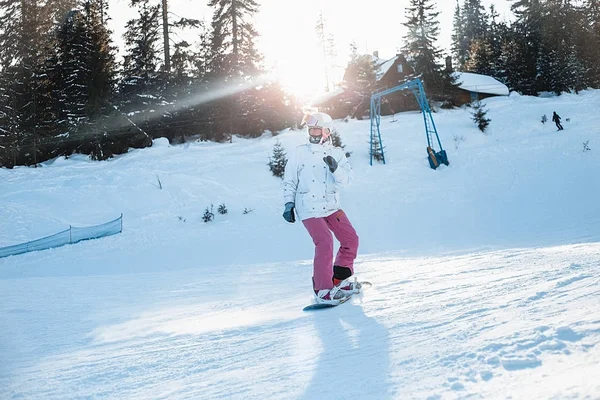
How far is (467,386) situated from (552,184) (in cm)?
1536

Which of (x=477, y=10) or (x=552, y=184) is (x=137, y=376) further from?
(x=477, y=10)

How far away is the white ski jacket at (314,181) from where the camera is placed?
460 cm

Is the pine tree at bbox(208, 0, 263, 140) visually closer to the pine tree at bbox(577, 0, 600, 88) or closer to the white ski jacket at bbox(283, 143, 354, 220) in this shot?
the white ski jacket at bbox(283, 143, 354, 220)

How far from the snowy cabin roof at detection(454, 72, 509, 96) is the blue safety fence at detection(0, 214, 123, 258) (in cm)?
3505

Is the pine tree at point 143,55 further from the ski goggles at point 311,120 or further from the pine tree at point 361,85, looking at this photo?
the ski goggles at point 311,120

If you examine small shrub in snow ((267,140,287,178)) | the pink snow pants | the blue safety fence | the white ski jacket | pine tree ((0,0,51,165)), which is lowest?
the blue safety fence

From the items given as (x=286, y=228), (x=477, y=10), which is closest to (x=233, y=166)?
(x=286, y=228)

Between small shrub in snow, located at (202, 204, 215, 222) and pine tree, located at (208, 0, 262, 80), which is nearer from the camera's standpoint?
small shrub in snow, located at (202, 204, 215, 222)

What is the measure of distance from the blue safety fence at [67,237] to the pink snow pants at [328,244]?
859 cm

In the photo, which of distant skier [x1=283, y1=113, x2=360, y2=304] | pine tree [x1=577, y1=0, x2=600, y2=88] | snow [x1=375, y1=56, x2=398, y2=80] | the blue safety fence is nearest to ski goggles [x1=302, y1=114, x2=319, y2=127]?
distant skier [x1=283, y1=113, x2=360, y2=304]

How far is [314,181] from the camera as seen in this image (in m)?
4.65

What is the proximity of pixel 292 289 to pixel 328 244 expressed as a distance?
1589mm

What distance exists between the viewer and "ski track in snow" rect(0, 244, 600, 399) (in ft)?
7.21

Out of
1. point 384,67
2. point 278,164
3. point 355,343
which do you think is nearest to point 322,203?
point 355,343
